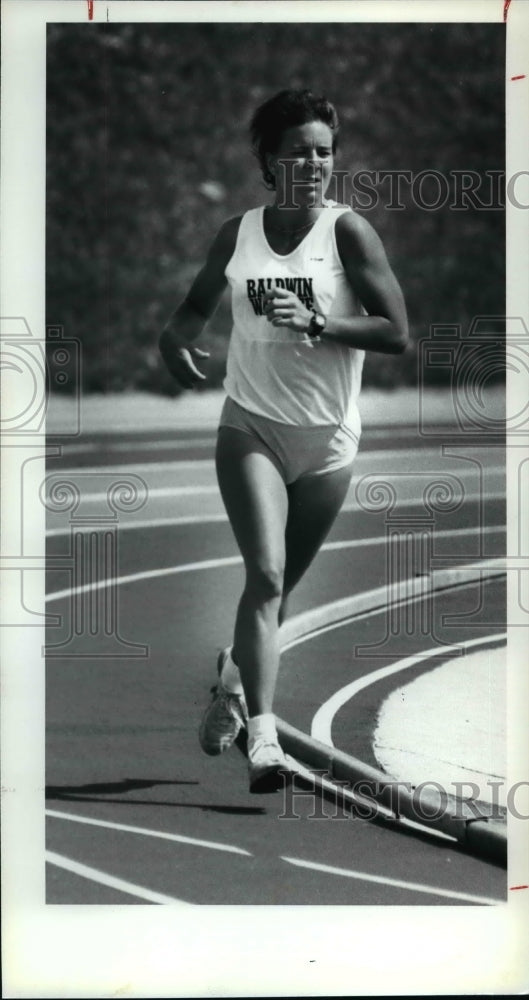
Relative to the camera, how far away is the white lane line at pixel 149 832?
504 cm

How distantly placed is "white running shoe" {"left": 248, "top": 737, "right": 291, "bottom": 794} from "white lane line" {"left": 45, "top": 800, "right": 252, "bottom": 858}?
205mm

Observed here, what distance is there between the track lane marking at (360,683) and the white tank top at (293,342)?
0.75 m

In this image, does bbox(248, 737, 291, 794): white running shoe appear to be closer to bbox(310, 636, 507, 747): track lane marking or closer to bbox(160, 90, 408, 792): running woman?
bbox(160, 90, 408, 792): running woman

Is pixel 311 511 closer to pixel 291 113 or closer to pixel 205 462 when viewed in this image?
pixel 205 462

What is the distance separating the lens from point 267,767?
16.5 ft

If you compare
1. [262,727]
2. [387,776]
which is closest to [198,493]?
[262,727]

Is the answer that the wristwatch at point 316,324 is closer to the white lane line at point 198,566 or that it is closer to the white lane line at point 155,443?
the white lane line at point 155,443

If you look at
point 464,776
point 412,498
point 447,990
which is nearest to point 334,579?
point 412,498

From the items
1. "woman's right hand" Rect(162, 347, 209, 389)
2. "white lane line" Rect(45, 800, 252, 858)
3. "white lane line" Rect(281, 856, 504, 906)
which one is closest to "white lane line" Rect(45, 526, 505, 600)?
"woman's right hand" Rect(162, 347, 209, 389)

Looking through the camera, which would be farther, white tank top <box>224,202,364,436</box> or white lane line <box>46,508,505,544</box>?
white lane line <box>46,508,505,544</box>

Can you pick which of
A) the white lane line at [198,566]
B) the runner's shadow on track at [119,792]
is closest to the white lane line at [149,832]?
the runner's shadow on track at [119,792]

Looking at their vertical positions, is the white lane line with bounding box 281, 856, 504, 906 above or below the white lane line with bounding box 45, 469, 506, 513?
below

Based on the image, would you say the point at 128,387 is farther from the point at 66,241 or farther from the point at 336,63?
Result: the point at 336,63

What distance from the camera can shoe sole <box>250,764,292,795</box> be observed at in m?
5.02
